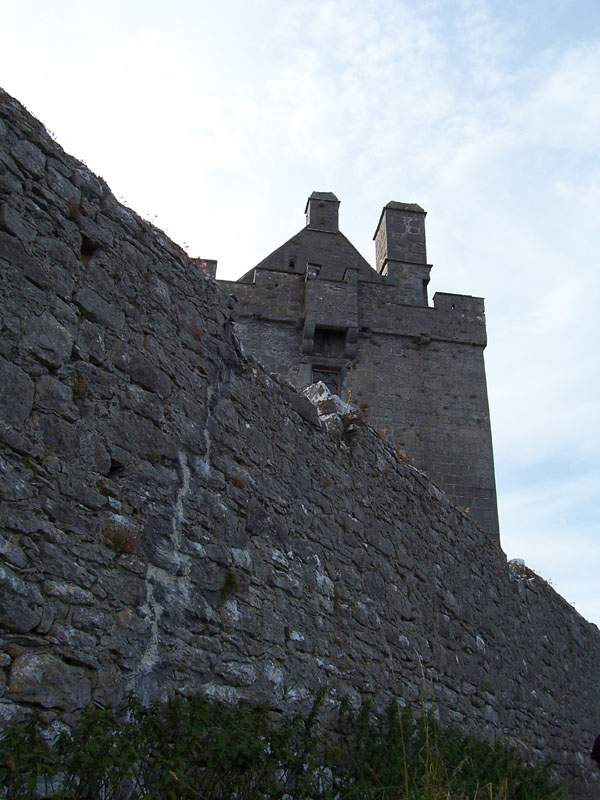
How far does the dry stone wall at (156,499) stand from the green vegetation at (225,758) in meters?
0.14

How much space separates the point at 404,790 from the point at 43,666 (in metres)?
2.35

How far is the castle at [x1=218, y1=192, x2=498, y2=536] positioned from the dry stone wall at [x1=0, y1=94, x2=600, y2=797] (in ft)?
29.6

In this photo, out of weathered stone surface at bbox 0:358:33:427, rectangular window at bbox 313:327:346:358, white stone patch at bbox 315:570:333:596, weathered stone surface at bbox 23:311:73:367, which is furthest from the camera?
rectangular window at bbox 313:327:346:358

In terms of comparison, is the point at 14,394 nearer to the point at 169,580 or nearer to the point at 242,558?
the point at 169,580

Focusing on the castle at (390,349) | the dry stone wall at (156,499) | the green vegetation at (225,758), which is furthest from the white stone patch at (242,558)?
the castle at (390,349)

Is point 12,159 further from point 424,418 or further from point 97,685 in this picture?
point 424,418

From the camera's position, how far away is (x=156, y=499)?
4.13 metres

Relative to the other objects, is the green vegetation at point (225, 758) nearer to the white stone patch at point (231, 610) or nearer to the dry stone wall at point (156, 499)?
the dry stone wall at point (156, 499)

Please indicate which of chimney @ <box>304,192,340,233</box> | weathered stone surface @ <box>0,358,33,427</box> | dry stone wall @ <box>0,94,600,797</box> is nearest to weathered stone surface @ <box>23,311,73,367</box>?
dry stone wall @ <box>0,94,600,797</box>

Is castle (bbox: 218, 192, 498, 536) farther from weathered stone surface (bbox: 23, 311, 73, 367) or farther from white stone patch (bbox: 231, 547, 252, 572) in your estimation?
weathered stone surface (bbox: 23, 311, 73, 367)

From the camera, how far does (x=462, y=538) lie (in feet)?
26.5

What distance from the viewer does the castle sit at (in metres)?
15.6

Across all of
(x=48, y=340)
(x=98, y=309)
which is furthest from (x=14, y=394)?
(x=98, y=309)

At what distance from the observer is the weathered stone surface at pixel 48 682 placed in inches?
122
